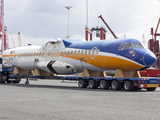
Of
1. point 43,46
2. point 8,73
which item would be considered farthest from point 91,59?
point 8,73

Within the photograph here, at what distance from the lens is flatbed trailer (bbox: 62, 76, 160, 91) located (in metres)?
23.1

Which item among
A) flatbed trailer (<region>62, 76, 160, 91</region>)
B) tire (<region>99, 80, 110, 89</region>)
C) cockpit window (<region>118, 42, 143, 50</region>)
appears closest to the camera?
flatbed trailer (<region>62, 76, 160, 91</region>)

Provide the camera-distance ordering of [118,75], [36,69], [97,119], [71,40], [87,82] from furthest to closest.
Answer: [36,69]
[71,40]
[87,82]
[118,75]
[97,119]

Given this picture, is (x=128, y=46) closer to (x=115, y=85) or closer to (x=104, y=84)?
(x=115, y=85)

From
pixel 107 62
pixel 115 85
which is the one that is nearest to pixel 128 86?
pixel 115 85

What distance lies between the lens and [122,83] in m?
24.9

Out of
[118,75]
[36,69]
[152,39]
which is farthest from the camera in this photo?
[152,39]

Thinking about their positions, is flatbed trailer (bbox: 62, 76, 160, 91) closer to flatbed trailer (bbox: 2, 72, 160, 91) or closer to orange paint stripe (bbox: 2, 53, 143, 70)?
flatbed trailer (bbox: 2, 72, 160, 91)

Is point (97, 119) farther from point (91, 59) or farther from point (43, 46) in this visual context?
point (43, 46)

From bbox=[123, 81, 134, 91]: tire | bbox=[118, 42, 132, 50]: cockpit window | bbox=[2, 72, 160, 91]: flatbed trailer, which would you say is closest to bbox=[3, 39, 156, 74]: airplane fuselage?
bbox=[118, 42, 132, 50]: cockpit window

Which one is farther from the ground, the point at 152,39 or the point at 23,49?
the point at 152,39

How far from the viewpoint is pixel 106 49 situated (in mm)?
25719

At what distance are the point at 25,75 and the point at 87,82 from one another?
9256 mm

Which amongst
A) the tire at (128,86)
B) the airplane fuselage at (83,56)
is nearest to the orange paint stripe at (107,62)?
the airplane fuselage at (83,56)
